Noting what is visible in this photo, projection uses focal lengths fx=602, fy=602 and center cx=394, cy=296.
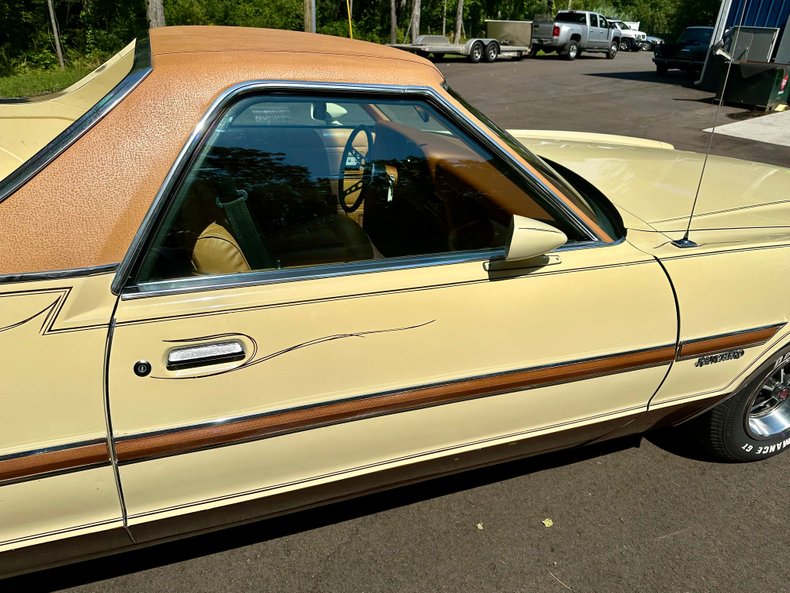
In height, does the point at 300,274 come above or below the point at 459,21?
above

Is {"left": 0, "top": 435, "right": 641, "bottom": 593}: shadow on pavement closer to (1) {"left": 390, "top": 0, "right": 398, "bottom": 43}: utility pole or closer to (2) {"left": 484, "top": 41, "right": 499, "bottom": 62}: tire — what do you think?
(2) {"left": 484, "top": 41, "right": 499, "bottom": 62}: tire

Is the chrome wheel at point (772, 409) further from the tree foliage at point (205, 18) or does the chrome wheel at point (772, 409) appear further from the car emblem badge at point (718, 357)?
the tree foliage at point (205, 18)

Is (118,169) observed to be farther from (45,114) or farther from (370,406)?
(370,406)

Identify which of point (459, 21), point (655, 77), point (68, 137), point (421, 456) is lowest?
point (655, 77)

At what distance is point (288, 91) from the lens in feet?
5.44

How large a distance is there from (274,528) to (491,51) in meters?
22.3

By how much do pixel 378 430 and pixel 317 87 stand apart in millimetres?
1001

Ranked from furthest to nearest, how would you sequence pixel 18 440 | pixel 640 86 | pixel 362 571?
pixel 640 86
pixel 362 571
pixel 18 440

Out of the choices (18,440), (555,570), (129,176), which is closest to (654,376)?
(555,570)

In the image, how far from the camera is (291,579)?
2.05 m

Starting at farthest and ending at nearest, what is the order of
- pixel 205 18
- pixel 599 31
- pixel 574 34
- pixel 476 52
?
pixel 599 31 → pixel 574 34 → pixel 476 52 → pixel 205 18

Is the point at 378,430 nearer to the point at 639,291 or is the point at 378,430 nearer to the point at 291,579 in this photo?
the point at 291,579

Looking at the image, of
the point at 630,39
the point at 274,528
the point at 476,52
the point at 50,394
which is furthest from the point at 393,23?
the point at 50,394

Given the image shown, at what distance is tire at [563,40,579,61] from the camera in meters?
24.9
